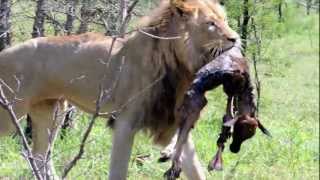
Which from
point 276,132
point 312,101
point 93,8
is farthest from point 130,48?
point 312,101

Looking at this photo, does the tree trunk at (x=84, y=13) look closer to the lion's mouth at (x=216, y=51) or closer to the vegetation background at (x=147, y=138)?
the vegetation background at (x=147, y=138)

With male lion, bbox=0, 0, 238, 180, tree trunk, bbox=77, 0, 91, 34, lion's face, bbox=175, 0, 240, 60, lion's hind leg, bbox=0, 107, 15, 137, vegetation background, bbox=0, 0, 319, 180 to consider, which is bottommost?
vegetation background, bbox=0, 0, 319, 180

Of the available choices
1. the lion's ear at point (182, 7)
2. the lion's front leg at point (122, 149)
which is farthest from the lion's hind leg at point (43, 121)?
the lion's ear at point (182, 7)

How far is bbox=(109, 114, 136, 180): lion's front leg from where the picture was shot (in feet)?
18.5

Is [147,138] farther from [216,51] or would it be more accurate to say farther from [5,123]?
[5,123]

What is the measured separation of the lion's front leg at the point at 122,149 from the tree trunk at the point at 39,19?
222 centimetres

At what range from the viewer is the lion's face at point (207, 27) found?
5.40 metres

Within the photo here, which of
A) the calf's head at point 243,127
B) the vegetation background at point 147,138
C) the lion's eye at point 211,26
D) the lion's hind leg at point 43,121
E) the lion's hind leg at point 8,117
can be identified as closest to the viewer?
the calf's head at point 243,127

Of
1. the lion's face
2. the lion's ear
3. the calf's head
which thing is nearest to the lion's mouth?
the lion's face

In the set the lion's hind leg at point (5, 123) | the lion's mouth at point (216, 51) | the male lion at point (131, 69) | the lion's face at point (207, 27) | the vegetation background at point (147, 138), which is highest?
the lion's face at point (207, 27)

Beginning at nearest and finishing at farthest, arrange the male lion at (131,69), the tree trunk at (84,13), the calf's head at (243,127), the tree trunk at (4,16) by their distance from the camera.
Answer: the calf's head at (243,127) < the male lion at (131,69) < the tree trunk at (4,16) < the tree trunk at (84,13)

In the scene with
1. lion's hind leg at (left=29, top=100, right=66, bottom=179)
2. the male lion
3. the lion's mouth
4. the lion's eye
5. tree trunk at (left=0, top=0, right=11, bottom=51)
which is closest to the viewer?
the lion's mouth

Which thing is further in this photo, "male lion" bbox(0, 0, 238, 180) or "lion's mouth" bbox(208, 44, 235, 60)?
Result: "male lion" bbox(0, 0, 238, 180)

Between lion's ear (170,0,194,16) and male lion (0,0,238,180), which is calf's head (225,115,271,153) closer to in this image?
male lion (0,0,238,180)
